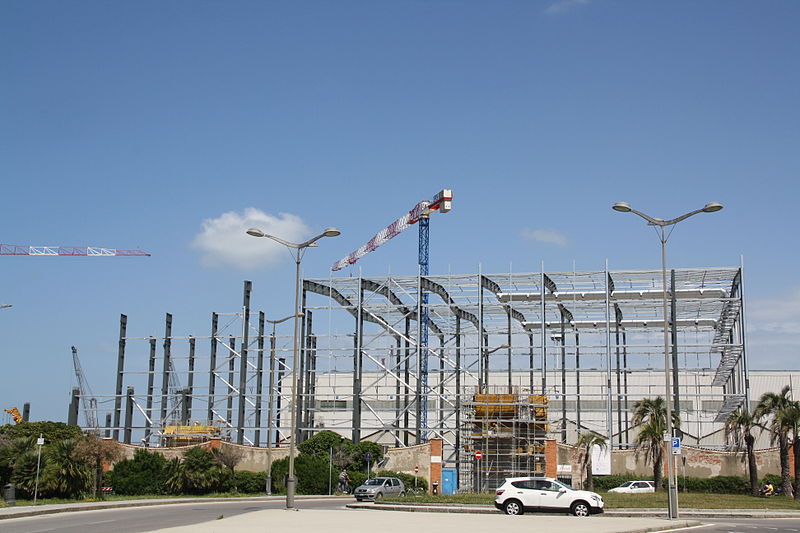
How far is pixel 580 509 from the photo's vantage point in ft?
97.3

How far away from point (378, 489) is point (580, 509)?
1662 centimetres

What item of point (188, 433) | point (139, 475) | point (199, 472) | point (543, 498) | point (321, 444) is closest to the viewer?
point (543, 498)

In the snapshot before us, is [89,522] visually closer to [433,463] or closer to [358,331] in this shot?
[433,463]

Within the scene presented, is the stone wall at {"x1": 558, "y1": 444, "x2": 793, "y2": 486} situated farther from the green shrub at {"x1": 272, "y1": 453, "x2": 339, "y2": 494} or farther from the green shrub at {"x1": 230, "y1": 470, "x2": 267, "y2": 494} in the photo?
the green shrub at {"x1": 230, "y1": 470, "x2": 267, "y2": 494}

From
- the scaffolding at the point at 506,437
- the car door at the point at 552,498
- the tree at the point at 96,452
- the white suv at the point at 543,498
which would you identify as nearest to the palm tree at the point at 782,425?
the scaffolding at the point at 506,437

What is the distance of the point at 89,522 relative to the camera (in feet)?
85.1

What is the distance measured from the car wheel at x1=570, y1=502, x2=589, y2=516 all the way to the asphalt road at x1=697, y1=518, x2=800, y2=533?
381cm

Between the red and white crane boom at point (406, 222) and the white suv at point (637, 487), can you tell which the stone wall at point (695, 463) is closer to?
the white suv at point (637, 487)

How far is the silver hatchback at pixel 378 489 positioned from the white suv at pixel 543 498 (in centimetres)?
1341

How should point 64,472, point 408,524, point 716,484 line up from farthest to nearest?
point 716,484, point 64,472, point 408,524

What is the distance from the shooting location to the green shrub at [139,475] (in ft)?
172

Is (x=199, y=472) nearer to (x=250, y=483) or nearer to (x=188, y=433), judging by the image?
(x=250, y=483)

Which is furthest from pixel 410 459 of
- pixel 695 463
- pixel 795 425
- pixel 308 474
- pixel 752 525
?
pixel 752 525

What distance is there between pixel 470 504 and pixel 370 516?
794cm
